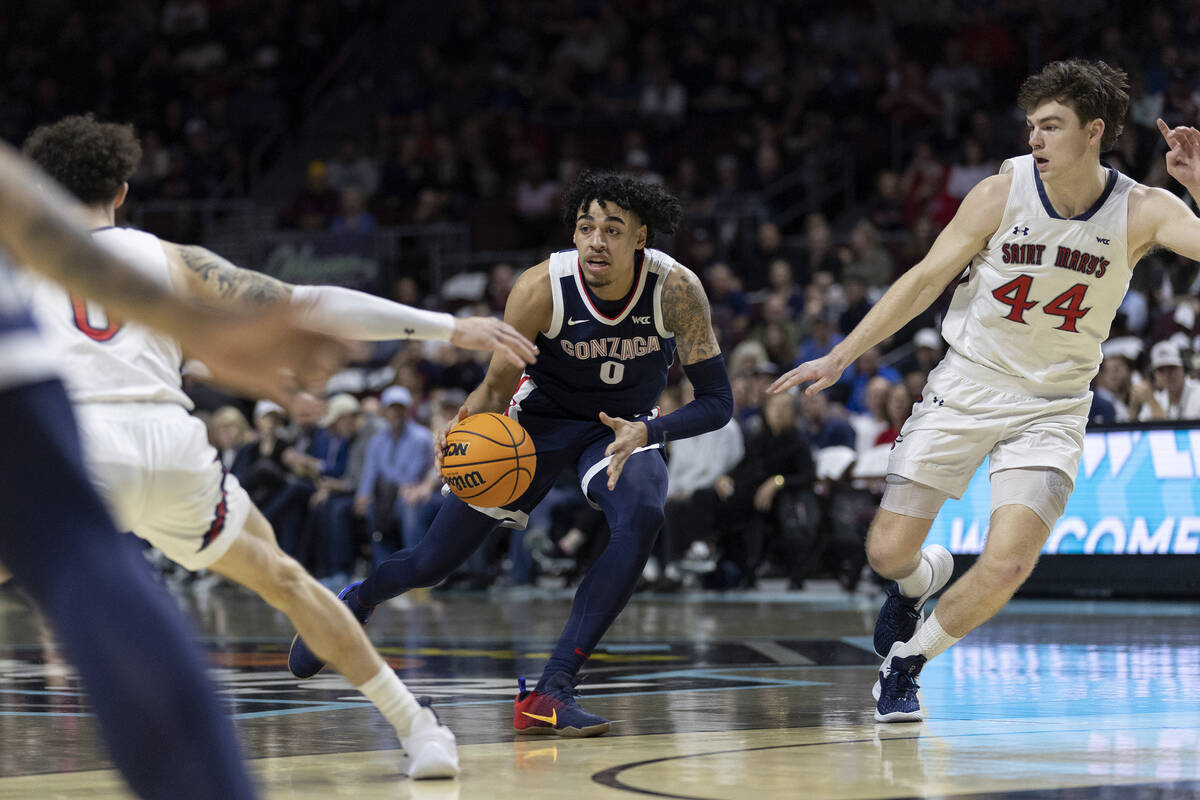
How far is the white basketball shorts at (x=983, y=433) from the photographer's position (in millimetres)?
5965

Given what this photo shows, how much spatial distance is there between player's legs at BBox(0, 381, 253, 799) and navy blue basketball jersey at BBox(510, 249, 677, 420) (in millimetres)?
3751

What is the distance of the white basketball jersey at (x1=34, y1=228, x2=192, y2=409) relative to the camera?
14.0 ft

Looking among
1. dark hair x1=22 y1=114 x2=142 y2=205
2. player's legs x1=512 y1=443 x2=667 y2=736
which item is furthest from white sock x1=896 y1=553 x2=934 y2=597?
dark hair x1=22 y1=114 x2=142 y2=205

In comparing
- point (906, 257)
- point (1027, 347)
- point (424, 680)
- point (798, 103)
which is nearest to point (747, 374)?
point (906, 257)

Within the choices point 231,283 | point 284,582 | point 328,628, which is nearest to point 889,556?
point 328,628

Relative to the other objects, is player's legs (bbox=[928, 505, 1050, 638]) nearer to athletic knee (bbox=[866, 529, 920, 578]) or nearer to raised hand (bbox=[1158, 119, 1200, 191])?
athletic knee (bbox=[866, 529, 920, 578])

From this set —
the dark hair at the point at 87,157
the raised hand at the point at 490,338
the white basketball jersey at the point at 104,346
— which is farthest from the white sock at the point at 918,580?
the dark hair at the point at 87,157

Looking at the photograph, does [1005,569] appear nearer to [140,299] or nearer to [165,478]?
[165,478]

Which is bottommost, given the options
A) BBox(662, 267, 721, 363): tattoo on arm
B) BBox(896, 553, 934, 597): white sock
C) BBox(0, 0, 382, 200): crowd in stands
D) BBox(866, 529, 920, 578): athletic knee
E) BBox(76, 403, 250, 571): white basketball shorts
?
BBox(896, 553, 934, 597): white sock

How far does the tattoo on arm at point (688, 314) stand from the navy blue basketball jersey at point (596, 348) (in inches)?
1.4

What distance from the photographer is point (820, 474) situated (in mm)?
14375

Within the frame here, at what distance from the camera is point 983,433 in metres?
6.04

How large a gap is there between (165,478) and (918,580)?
3293mm

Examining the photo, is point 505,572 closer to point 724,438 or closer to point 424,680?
point 724,438
